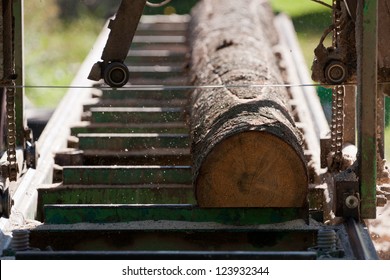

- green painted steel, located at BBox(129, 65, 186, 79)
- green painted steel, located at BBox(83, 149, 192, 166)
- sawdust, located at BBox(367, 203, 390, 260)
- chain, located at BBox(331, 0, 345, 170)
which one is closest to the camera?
chain, located at BBox(331, 0, 345, 170)

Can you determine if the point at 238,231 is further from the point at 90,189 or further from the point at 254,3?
the point at 254,3

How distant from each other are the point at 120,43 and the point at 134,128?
1.72 m

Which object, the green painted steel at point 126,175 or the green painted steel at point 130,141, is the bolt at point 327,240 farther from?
the green painted steel at point 130,141

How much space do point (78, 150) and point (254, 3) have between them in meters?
2.75

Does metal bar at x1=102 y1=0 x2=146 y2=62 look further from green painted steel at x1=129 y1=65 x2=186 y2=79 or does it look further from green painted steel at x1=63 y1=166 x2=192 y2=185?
green painted steel at x1=129 y1=65 x2=186 y2=79

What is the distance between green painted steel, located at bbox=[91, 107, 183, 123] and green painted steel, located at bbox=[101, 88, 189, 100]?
37 cm

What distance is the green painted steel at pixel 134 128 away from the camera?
22.9ft

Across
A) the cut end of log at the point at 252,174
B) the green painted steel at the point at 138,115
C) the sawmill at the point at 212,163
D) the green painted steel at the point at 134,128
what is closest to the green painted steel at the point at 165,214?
the sawmill at the point at 212,163

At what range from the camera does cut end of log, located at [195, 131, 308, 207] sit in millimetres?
5195

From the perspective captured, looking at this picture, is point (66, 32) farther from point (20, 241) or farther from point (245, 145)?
point (20, 241)

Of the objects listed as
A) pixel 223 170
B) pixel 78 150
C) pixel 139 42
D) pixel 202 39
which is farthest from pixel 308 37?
pixel 223 170

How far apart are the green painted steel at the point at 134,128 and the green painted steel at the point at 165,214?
1833 millimetres

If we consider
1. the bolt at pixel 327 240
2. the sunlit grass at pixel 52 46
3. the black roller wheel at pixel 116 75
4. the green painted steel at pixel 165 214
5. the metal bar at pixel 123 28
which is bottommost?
the bolt at pixel 327 240

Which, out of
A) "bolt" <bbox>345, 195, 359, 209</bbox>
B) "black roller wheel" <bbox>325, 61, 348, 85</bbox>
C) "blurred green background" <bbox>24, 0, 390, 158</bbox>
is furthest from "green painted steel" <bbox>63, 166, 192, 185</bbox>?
"blurred green background" <bbox>24, 0, 390, 158</bbox>
